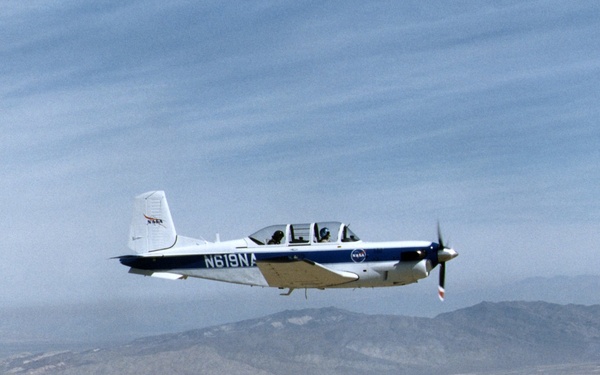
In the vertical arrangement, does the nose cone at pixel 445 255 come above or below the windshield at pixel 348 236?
below

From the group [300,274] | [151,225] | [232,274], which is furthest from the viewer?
[151,225]

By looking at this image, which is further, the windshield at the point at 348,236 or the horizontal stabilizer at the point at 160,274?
the horizontal stabilizer at the point at 160,274

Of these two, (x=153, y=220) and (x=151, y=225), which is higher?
(x=153, y=220)

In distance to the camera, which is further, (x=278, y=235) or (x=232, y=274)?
(x=232, y=274)

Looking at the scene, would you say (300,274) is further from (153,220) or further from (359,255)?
(153,220)

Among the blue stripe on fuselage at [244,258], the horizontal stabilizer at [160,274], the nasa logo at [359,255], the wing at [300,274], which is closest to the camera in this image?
the wing at [300,274]

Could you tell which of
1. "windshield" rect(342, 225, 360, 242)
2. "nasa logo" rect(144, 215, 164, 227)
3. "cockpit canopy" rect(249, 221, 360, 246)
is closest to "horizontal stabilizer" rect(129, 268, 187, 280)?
"nasa logo" rect(144, 215, 164, 227)

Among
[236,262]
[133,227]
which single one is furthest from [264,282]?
[133,227]

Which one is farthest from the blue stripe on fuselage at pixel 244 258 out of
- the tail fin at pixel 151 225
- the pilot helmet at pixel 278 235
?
the tail fin at pixel 151 225

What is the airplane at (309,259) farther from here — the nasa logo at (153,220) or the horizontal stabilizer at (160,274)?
the nasa logo at (153,220)

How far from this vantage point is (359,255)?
49875 mm

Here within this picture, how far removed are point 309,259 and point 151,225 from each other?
1195 cm

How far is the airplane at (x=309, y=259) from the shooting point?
1935 inches

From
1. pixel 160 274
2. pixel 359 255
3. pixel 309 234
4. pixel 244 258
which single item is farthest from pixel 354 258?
pixel 160 274
